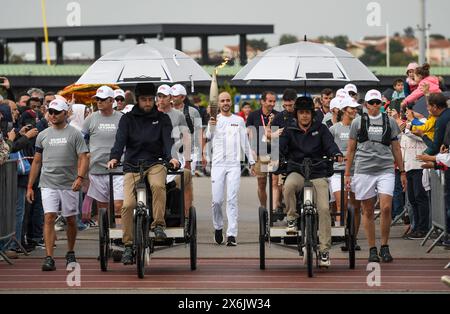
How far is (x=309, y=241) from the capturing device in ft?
47.4

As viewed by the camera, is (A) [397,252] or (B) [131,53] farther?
(B) [131,53]

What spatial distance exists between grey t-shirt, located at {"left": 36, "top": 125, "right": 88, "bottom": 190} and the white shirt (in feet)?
10.8

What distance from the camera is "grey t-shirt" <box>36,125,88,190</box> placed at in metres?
15.9

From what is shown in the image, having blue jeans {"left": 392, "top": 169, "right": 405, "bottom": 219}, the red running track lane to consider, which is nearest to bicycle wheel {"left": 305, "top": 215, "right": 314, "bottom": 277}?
the red running track lane

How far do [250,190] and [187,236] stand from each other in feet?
51.5

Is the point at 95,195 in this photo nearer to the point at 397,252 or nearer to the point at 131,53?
the point at 131,53

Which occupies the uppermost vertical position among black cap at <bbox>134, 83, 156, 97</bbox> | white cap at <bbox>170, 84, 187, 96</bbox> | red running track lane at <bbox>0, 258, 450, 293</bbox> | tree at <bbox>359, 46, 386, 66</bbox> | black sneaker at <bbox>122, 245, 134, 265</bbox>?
tree at <bbox>359, 46, 386, 66</bbox>

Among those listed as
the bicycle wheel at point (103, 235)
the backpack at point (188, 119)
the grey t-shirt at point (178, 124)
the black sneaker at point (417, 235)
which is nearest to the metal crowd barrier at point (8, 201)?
the bicycle wheel at point (103, 235)

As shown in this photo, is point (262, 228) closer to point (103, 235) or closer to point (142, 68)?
point (103, 235)

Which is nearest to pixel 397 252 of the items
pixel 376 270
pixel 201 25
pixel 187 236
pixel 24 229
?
pixel 376 270

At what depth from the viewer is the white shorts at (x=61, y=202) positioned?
Answer: 623 inches

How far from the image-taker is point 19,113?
19.1 metres

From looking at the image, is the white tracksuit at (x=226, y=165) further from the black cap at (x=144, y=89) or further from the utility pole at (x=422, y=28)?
the utility pole at (x=422, y=28)

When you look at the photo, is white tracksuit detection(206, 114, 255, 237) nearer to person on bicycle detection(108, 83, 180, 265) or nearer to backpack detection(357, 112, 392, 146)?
backpack detection(357, 112, 392, 146)
